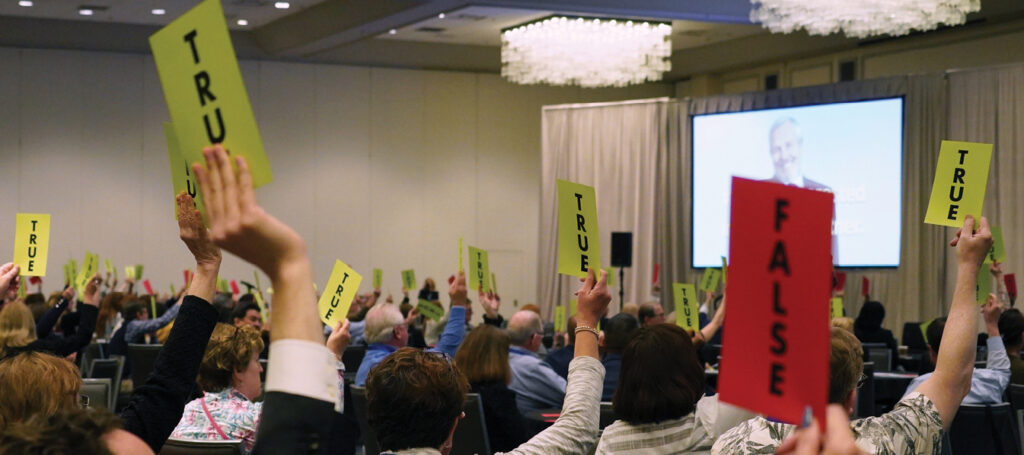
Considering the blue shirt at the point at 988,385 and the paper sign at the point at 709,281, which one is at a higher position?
the paper sign at the point at 709,281

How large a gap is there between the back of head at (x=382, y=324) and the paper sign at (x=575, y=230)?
3070 mm

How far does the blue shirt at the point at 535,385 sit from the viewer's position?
578 cm

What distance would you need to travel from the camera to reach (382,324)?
620 cm

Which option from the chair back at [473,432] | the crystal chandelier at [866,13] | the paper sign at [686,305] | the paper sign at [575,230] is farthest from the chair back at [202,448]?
the crystal chandelier at [866,13]

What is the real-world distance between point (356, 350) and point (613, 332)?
90.0 inches

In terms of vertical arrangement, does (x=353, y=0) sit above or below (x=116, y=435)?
above

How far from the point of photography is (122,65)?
16.7m

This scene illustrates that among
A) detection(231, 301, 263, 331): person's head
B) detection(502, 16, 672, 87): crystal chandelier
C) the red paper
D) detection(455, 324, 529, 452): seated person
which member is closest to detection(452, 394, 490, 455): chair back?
detection(455, 324, 529, 452): seated person

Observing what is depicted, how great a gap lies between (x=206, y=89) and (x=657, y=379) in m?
1.63

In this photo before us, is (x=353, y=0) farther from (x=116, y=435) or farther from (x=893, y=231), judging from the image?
(x=116, y=435)

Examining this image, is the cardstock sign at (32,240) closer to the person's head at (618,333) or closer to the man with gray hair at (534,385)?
the man with gray hair at (534,385)

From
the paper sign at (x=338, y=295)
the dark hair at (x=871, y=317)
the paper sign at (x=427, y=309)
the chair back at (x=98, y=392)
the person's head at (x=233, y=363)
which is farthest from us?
the dark hair at (x=871, y=317)

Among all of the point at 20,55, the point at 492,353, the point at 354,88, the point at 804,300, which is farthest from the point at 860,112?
the point at 804,300

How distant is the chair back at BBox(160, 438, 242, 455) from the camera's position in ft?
10.5
